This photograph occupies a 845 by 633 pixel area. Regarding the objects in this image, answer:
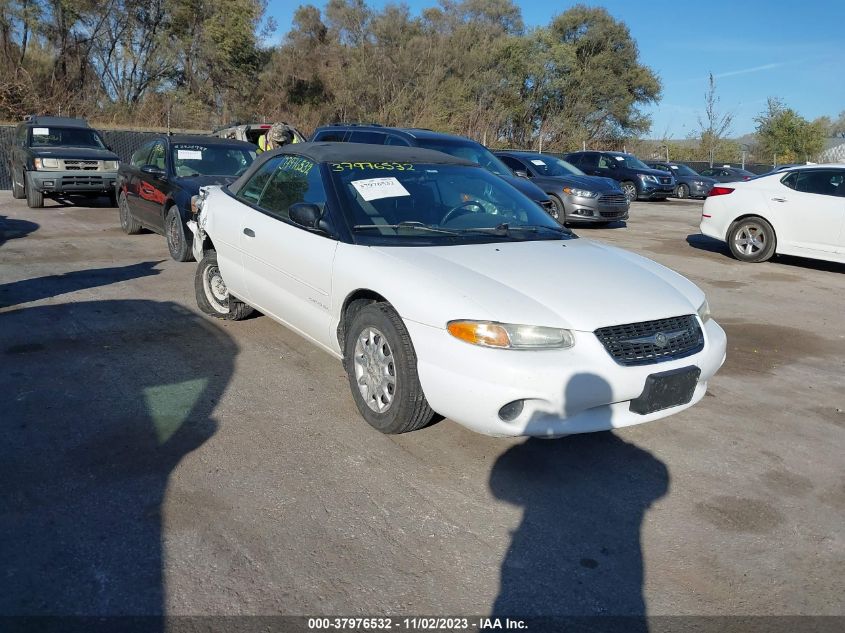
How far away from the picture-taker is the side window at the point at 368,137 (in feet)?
39.2

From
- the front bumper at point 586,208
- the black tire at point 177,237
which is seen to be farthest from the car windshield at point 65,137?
the front bumper at point 586,208

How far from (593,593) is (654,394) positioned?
1179 mm

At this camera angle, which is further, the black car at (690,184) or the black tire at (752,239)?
the black car at (690,184)

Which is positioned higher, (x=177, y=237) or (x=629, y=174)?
(x=629, y=174)

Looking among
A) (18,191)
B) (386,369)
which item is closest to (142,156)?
(18,191)

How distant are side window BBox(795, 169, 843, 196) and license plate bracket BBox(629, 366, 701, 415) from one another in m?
7.76

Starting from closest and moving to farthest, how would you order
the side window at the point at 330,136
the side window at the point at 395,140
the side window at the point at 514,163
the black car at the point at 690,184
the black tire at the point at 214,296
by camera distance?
1. the black tire at the point at 214,296
2. the side window at the point at 395,140
3. the side window at the point at 330,136
4. the side window at the point at 514,163
5. the black car at the point at 690,184

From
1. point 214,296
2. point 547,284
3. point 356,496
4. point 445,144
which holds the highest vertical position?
point 445,144

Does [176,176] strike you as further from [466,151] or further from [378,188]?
[378,188]

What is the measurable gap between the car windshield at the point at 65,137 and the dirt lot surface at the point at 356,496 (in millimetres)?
10223

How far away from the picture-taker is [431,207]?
468 centimetres

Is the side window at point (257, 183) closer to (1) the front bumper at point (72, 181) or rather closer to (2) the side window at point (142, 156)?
(2) the side window at point (142, 156)

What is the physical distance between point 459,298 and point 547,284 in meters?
0.55

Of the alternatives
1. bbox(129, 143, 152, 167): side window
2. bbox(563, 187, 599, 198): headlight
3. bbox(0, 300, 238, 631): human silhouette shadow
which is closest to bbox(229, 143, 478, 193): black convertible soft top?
bbox(0, 300, 238, 631): human silhouette shadow
